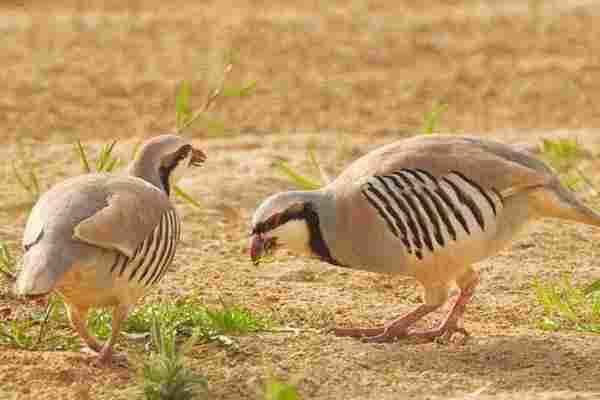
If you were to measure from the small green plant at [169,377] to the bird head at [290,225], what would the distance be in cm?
88

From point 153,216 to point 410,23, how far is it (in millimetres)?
7712

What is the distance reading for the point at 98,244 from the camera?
4.12m

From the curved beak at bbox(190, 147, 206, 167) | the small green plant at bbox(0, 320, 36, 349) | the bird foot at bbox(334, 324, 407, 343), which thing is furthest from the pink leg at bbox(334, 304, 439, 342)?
the small green plant at bbox(0, 320, 36, 349)

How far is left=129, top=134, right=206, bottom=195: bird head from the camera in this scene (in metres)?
5.04

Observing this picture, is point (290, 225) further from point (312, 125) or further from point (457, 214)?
point (312, 125)

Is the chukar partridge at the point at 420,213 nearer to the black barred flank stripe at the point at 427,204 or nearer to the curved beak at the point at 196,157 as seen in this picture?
the black barred flank stripe at the point at 427,204

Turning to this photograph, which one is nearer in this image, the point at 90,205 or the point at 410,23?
the point at 90,205

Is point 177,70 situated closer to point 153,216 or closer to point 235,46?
point 235,46

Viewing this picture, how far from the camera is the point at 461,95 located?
384 inches

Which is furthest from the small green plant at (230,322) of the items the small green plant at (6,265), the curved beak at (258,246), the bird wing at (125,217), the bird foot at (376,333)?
the small green plant at (6,265)

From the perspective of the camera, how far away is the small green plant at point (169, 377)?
3973 mm

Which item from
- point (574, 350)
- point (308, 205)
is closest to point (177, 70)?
point (308, 205)

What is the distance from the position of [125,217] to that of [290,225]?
833mm

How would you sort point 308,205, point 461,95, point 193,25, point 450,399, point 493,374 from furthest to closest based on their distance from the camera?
point 193,25 → point 461,95 → point 308,205 → point 493,374 → point 450,399
